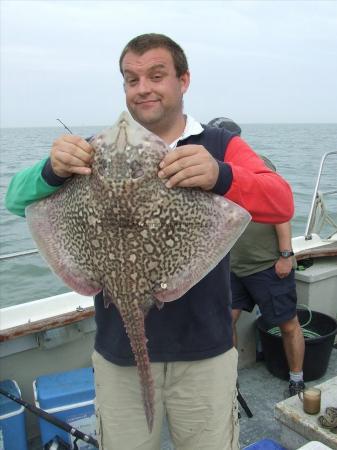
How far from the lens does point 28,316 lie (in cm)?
418

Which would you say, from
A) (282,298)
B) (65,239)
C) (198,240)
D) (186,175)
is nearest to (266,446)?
(282,298)

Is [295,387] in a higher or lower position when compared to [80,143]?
lower

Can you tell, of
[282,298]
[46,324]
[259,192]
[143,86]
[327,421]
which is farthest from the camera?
[282,298]

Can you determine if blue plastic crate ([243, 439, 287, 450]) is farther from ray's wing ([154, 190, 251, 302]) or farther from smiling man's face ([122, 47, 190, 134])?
smiling man's face ([122, 47, 190, 134])

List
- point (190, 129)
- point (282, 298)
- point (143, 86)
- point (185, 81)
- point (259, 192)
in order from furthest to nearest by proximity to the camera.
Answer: point (282, 298)
point (185, 81)
point (190, 129)
point (143, 86)
point (259, 192)

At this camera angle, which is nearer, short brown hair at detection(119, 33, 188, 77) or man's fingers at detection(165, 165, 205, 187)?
man's fingers at detection(165, 165, 205, 187)

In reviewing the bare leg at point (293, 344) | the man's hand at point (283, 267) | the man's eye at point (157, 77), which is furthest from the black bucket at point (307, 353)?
the man's eye at point (157, 77)

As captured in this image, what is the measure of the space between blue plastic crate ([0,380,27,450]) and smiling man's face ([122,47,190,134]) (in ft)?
7.95

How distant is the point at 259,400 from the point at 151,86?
134 inches

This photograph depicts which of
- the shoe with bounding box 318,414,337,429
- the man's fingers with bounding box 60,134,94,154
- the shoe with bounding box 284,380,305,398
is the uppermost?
the man's fingers with bounding box 60,134,94,154

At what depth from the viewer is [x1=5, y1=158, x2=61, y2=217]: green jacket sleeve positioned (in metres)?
2.21

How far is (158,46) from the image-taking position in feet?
8.02

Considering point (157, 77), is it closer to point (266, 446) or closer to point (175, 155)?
point (175, 155)

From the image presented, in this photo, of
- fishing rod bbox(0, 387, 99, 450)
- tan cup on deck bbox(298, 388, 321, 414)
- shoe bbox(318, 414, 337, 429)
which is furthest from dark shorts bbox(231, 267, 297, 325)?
fishing rod bbox(0, 387, 99, 450)
